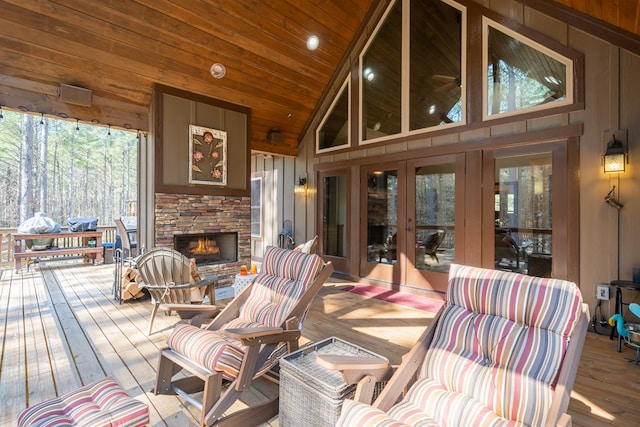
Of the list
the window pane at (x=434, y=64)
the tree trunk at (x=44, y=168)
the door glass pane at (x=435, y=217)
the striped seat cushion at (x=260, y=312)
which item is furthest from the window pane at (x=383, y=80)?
the tree trunk at (x=44, y=168)

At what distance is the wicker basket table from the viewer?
1574 millimetres

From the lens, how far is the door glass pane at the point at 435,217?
4941mm

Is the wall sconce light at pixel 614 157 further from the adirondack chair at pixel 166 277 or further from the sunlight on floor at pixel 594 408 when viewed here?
the adirondack chair at pixel 166 277

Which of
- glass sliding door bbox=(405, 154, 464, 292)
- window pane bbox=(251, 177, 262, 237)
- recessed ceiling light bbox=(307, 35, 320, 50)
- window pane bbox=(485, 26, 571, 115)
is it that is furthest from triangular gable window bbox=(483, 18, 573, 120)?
window pane bbox=(251, 177, 262, 237)

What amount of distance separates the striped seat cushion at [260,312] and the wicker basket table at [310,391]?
1.22 feet

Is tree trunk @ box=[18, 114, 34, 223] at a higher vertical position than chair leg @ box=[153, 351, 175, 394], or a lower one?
higher

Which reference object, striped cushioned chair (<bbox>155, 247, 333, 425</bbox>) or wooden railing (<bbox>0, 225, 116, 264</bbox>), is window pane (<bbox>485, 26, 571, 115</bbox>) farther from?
wooden railing (<bbox>0, 225, 116, 264</bbox>)

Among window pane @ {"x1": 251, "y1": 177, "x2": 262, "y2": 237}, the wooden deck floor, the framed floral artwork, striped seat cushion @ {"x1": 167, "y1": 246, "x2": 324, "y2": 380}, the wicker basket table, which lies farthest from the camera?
window pane @ {"x1": 251, "y1": 177, "x2": 262, "y2": 237}

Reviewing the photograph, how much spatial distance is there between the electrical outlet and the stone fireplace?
210 inches

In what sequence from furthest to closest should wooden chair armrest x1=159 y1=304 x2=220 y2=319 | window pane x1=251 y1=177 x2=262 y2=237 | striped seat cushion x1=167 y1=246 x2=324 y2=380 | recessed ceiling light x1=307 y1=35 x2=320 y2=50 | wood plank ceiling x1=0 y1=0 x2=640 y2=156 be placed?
1. window pane x1=251 y1=177 x2=262 y2=237
2. recessed ceiling light x1=307 y1=35 x2=320 y2=50
3. wood plank ceiling x1=0 y1=0 x2=640 y2=156
4. wooden chair armrest x1=159 y1=304 x2=220 y2=319
5. striped seat cushion x1=167 y1=246 x2=324 y2=380

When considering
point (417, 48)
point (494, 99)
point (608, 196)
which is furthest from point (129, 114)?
point (608, 196)

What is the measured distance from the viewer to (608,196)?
3604mm

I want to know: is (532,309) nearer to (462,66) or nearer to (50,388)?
(50,388)

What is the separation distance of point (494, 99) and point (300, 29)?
3.37m
